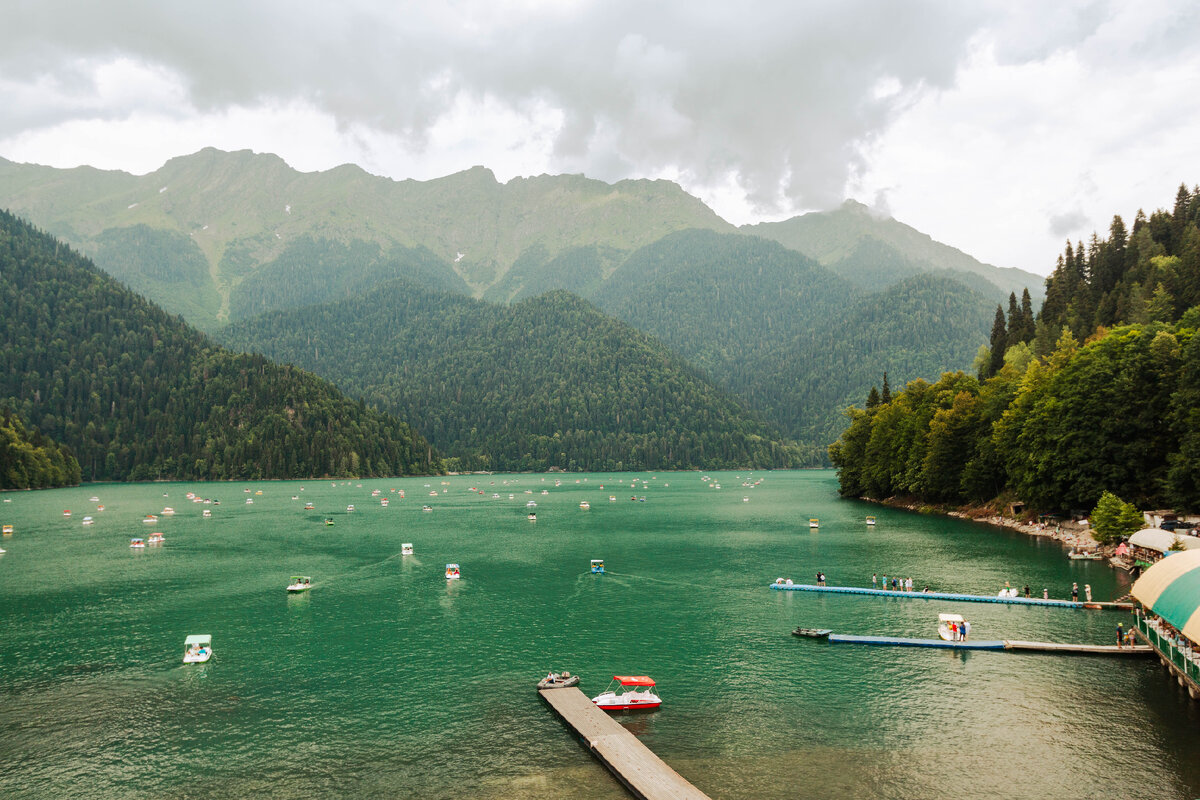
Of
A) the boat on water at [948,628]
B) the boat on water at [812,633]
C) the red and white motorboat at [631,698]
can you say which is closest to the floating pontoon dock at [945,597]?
the boat on water at [948,628]

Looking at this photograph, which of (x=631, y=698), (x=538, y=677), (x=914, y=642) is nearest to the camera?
(x=631, y=698)

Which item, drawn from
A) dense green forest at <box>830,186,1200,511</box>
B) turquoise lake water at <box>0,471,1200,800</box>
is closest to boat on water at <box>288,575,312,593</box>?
turquoise lake water at <box>0,471,1200,800</box>

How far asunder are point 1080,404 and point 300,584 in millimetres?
107172

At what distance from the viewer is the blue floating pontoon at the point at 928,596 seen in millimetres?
72188

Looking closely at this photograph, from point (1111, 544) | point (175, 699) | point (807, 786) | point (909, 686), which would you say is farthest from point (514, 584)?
point (1111, 544)

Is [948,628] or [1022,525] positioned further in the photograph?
[1022,525]

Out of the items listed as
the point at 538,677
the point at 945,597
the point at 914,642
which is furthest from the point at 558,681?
the point at 945,597

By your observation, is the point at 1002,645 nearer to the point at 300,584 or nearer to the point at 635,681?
the point at 635,681

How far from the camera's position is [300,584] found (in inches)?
3388

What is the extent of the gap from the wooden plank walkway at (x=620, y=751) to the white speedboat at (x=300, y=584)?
47.5 metres

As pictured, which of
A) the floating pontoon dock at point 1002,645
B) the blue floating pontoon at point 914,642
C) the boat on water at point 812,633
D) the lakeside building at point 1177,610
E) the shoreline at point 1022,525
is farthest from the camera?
the shoreline at point 1022,525

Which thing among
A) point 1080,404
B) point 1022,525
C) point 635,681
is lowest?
point 635,681

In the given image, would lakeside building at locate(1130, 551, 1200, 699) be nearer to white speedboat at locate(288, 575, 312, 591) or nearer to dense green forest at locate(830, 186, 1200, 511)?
dense green forest at locate(830, 186, 1200, 511)

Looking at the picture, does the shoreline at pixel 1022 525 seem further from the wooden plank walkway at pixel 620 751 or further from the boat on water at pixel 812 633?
the wooden plank walkway at pixel 620 751
